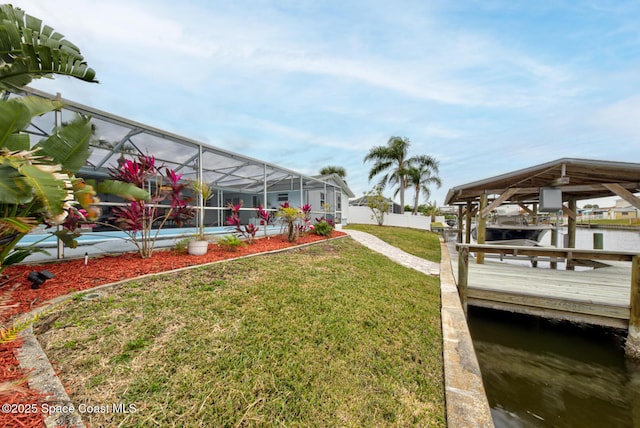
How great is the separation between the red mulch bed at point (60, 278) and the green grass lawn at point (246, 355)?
246mm

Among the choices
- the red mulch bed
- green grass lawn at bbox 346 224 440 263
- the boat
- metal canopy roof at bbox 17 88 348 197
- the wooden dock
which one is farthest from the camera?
the boat

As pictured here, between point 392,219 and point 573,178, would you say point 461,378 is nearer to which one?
point 573,178

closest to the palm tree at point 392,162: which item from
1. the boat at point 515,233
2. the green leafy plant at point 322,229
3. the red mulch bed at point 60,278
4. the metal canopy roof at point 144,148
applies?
the boat at point 515,233

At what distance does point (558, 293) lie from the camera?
4.84 metres

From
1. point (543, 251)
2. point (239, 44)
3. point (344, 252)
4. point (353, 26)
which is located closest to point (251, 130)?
point (239, 44)

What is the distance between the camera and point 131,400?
177cm

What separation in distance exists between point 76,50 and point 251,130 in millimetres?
12415

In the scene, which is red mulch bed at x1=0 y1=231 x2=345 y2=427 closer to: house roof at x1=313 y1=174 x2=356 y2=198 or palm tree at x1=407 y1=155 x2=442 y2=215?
house roof at x1=313 y1=174 x2=356 y2=198

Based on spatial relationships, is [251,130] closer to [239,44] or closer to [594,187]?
[239,44]

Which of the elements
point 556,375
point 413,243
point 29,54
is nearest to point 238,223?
point 29,54

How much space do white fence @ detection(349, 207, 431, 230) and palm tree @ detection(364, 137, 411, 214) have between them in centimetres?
133

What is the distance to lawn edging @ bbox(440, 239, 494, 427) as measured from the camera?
6.97 feet

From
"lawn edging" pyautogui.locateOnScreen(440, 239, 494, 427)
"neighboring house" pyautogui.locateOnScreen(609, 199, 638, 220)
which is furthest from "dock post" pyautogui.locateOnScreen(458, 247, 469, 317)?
"neighboring house" pyautogui.locateOnScreen(609, 199, 638, 220)

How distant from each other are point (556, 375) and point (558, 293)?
1834 mm
